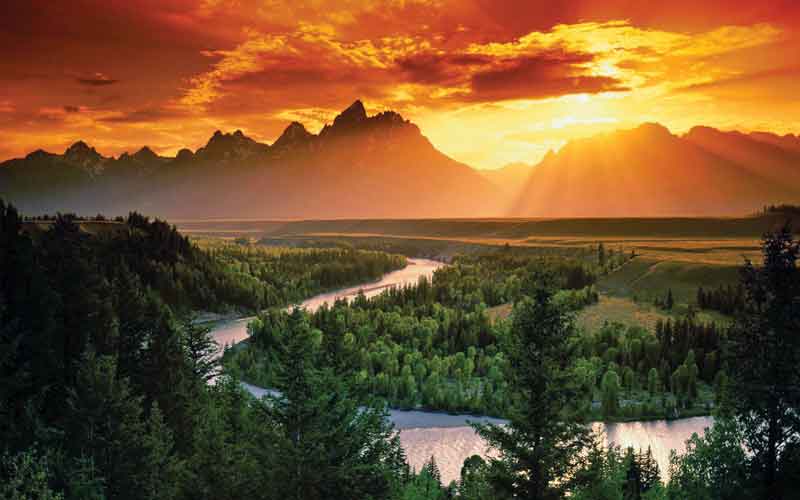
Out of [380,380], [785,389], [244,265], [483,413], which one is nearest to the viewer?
[785,389]

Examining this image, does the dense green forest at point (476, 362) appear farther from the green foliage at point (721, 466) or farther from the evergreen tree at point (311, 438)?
the evergreen tree at point (311, 438)

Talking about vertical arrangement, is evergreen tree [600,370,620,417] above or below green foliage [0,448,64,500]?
below

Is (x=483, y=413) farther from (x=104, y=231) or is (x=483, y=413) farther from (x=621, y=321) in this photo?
(x=104, y=231)

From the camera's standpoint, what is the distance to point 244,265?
186 metres

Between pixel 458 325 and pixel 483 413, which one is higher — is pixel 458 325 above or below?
above

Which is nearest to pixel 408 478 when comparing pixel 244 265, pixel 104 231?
pixel 244 265

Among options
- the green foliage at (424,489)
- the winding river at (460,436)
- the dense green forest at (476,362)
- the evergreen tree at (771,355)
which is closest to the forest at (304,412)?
the evergreen tree at (771,355)

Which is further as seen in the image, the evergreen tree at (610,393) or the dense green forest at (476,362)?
the dense green forest at (476,362)

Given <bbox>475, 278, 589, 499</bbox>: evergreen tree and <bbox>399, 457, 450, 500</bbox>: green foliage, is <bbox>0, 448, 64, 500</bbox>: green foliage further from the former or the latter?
<bbox>399, 457, 450, 500</bbox>: green foliage

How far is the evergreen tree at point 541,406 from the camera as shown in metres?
22.7

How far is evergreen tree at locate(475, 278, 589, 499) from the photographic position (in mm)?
22703

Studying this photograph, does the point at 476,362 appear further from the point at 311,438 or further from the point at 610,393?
the point at 311,438

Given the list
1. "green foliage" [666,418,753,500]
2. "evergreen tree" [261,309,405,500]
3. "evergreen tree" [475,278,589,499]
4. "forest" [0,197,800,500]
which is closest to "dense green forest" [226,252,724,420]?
"forest" [0,197,800,500]

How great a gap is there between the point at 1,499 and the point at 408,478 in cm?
3155
